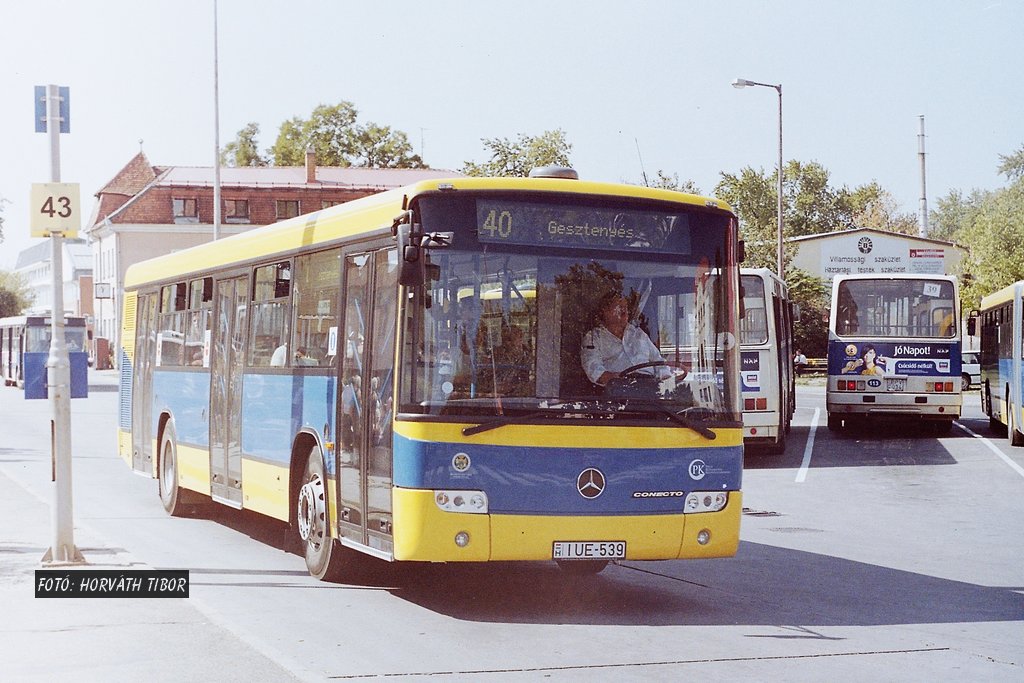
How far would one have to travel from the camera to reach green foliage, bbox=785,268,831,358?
232 feet

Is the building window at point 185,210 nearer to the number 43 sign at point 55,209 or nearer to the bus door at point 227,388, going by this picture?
the bus door at point 227,388

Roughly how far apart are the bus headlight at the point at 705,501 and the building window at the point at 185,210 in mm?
77732

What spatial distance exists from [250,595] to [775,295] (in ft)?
54.8

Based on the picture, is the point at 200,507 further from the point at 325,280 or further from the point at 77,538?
the point at 325,280

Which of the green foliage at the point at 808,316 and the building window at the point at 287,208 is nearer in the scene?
the green foliage at the point at 808,316

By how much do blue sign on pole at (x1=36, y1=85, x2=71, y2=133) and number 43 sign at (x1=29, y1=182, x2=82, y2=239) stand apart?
456 mm

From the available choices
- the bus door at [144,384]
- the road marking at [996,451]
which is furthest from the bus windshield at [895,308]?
the bus door at [144,384]

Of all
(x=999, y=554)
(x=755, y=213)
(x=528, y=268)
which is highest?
(x=755, y=213)

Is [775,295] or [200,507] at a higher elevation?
[775,295]

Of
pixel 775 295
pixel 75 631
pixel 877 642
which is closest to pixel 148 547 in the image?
pixel 75 631

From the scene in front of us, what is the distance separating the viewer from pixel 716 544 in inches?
394

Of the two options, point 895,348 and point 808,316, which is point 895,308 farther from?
point 808,316

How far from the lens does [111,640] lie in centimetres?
836

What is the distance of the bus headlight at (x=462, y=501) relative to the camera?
9.37 meters
